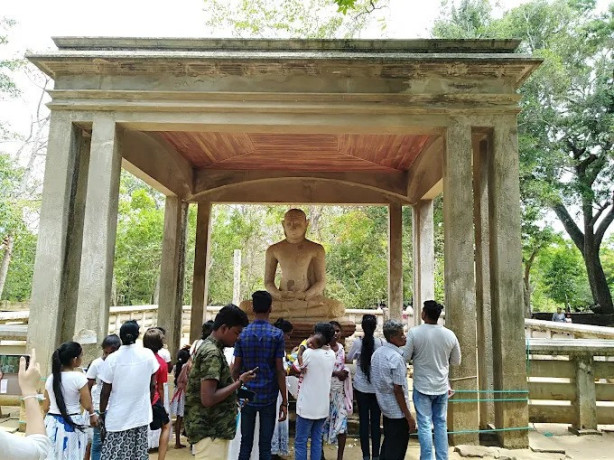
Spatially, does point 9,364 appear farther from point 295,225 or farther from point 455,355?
point 455,355

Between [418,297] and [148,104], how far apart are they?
6.81 meters

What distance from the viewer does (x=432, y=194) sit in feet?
30.5

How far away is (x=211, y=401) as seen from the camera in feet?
9.60

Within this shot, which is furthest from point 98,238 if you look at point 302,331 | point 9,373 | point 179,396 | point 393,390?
point 393,390

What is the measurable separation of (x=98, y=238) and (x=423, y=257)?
21.9 ft

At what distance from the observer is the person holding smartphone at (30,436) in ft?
5.24

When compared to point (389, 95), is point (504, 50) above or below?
above

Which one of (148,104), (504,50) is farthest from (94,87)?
(504,50)

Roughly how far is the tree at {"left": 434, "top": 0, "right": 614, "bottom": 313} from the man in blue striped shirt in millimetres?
15963

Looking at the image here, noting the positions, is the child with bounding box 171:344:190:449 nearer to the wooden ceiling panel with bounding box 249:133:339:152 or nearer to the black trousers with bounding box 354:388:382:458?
the black trousers with bounding box 354:388:382:458

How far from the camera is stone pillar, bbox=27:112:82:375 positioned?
5.75 m

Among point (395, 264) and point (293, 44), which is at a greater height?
point (293, 44)

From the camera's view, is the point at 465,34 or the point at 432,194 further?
the point at 465,34

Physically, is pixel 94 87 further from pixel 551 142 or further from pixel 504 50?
pixel 551 142
